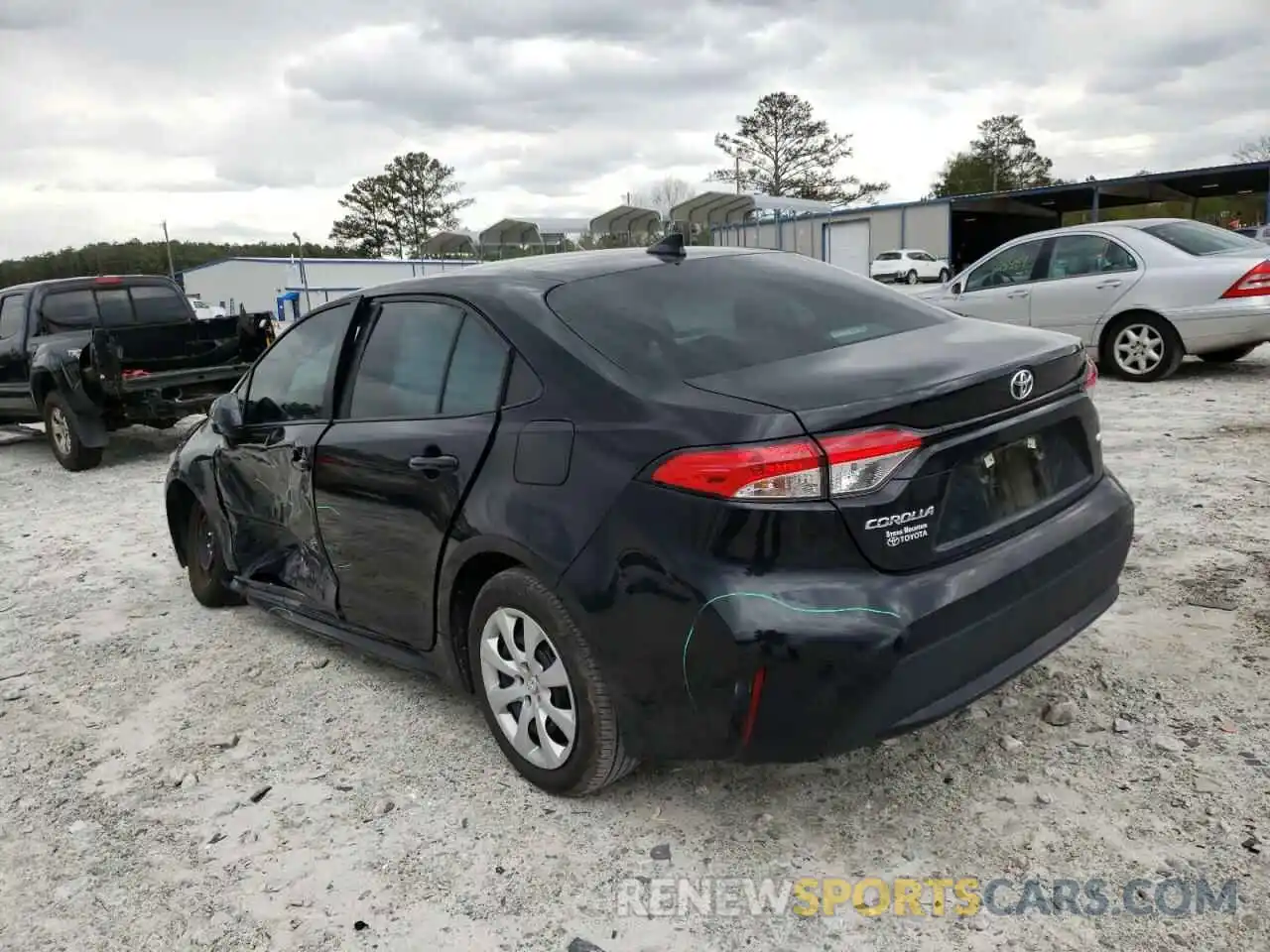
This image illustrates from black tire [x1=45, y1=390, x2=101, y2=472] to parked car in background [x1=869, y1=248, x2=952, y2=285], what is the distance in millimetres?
30367

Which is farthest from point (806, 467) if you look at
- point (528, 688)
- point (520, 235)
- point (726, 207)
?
point (520, 235)

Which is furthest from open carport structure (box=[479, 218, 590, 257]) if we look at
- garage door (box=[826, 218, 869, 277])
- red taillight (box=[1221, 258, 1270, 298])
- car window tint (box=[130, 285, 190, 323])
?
red taillight (box=[1221, 258, 1270, 298])

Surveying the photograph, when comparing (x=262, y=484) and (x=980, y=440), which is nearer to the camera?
(x=980, y=440)

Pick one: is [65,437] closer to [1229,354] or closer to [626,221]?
→ [1229,354]

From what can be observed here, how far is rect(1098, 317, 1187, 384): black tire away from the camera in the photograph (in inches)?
346

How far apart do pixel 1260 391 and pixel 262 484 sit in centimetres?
806

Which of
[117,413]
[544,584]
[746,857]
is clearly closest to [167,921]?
[544,584]

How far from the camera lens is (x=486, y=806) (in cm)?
293

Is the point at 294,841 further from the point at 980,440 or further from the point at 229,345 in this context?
the point at 229,345

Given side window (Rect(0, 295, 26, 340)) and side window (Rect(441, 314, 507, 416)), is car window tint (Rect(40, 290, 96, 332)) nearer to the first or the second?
side window (Rect(0, 295, 26, 340))

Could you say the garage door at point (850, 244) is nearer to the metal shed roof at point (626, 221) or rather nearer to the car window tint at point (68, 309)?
the metal shed roof at point (626, 221)

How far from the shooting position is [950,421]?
2.42 meters

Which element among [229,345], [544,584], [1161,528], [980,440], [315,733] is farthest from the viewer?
[229,345]

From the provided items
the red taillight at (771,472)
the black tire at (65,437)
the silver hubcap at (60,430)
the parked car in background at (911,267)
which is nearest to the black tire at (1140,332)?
the red taillight at (771,472)
